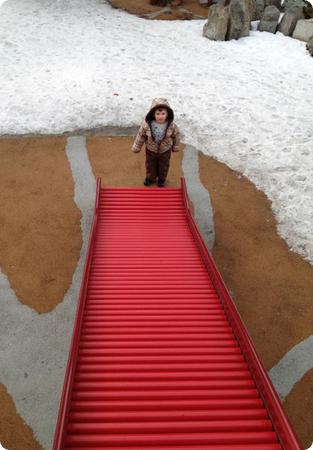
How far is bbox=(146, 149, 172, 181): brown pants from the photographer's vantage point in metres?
8.56

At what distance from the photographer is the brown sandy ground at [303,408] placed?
5.28 metres

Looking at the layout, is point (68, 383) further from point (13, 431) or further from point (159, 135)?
point (159, 135)

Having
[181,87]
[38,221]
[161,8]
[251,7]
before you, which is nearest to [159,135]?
[38,221]

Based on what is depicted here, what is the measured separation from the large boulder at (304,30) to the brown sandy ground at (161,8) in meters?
4.34

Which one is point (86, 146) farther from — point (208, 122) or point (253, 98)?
point (253, 98)

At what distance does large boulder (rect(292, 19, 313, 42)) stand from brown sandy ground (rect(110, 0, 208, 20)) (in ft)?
14.2

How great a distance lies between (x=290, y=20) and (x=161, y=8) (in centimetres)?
628

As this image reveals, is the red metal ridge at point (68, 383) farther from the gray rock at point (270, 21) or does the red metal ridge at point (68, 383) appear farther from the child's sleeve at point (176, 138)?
the gray rock at point (270, 21)

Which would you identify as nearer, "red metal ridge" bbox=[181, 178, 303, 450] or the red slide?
"red metal ridge" bbox=[181, 178, 303, 450]

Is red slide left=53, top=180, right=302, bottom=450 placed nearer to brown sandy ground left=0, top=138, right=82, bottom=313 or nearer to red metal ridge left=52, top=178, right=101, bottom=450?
red metal ridge left=52, top=178, right=101, bottom=450

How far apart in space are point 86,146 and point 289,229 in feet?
18.9

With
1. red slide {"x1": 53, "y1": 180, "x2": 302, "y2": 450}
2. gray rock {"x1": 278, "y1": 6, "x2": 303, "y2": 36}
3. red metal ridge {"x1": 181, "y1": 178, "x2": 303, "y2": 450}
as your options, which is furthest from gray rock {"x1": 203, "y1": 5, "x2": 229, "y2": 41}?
red metal ridge {"x1": 181, "y1": 178, "x2": 303, "y2": 450}

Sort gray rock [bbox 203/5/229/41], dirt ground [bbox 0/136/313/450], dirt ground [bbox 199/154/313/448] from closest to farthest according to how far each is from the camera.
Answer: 1. dirt ground [bbox 199/154/313/448]
2. dirt ground [bbox 0/136/313/450]
3. gray rock [bbox 203/5/229/41]

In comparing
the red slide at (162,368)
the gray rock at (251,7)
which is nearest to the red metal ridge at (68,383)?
the red slide at (162,368)
